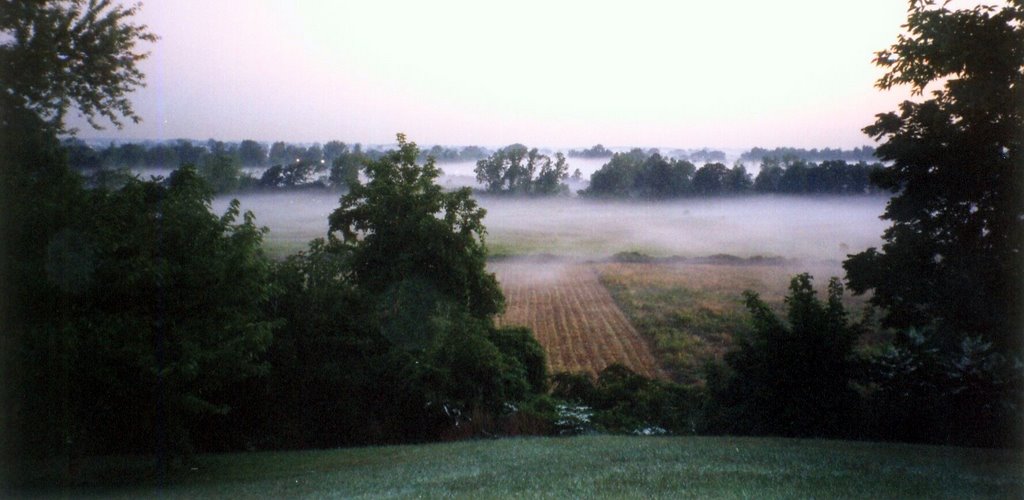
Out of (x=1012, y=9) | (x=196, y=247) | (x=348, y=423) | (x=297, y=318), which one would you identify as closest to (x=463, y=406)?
(x=348, y=423)

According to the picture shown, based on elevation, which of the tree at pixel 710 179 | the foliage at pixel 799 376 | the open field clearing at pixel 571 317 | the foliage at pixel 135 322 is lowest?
the open field clearing at pixel 571 317

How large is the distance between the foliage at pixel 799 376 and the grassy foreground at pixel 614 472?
555 centimetres

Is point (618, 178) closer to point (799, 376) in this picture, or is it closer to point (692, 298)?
point (692, 298)

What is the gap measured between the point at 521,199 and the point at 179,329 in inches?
1770

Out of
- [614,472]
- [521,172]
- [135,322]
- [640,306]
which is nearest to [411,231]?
[135,322]

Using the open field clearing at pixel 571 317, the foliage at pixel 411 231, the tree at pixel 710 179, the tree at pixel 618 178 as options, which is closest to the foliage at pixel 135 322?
the foliage at pixel 411 231

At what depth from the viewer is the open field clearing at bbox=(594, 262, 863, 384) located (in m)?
36.7

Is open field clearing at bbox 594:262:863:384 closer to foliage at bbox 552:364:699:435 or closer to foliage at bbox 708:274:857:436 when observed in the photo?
foliage at bbox 552:364:699:435

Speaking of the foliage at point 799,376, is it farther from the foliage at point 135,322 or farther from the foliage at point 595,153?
the foliage at point 595,153

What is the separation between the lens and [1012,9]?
1346 centimetres

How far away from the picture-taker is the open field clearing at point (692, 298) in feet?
120

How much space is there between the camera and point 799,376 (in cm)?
2178

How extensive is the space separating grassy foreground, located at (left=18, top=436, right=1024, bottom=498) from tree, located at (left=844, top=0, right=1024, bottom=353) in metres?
3.12

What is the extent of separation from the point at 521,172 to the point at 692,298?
18318 millimetres
